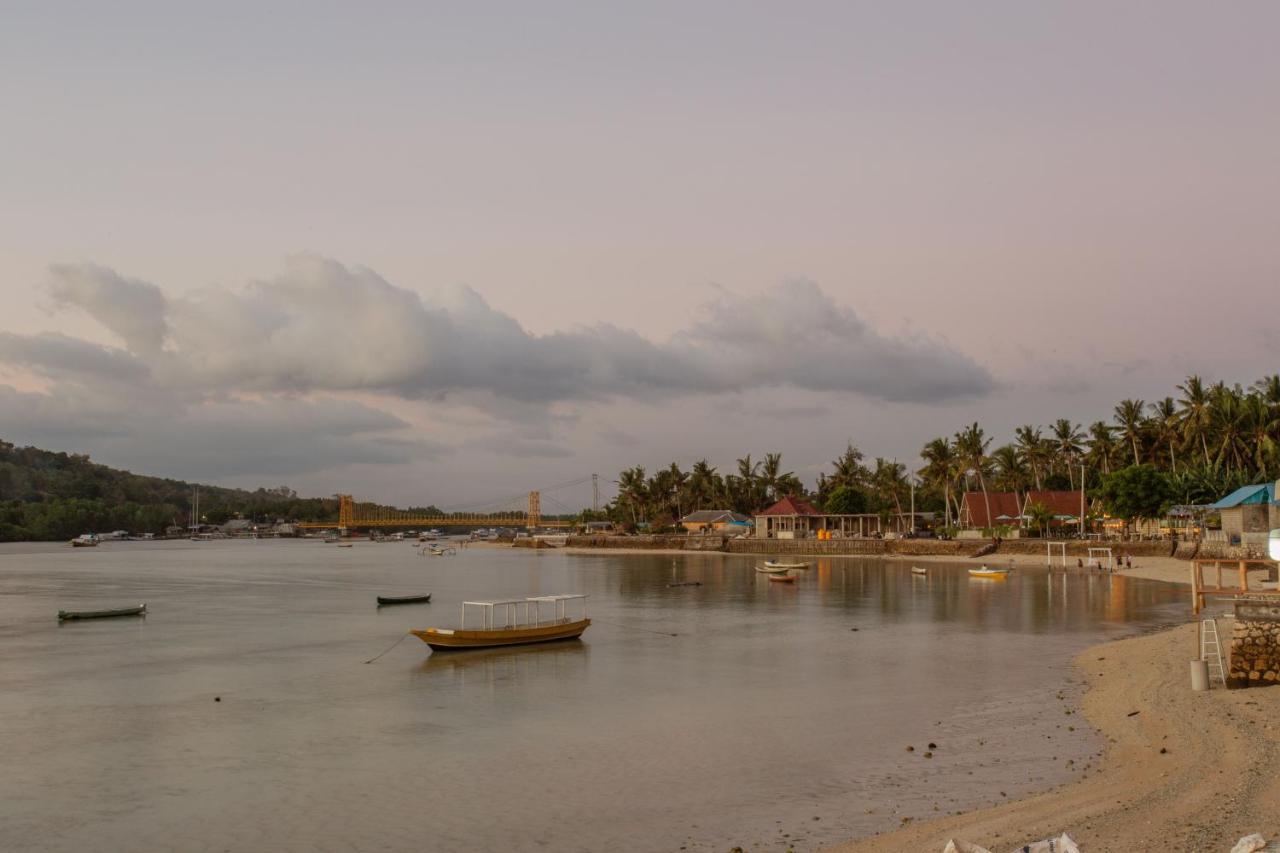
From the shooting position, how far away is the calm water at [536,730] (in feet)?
57.8

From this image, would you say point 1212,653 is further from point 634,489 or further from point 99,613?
point 634,489

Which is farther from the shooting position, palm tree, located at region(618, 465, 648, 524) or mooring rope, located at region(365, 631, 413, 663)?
palm tree, located at region(618, 465, 648, 524)

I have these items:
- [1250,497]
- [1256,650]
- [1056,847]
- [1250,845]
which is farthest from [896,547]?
[1250,845]

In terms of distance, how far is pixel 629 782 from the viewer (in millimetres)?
19969

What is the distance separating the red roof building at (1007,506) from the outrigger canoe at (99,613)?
9982cm

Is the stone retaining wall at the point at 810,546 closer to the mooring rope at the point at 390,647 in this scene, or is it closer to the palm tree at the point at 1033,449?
the palm tree at the point at 1033,449

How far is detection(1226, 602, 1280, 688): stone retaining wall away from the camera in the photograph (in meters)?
22.5

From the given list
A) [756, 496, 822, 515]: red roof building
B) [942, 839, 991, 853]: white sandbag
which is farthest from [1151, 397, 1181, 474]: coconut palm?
[942, 839, 991, 853]: white sandbag

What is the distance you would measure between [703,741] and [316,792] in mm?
8790

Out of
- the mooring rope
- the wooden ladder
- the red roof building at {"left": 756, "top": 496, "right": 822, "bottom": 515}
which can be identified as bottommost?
the mooring rope

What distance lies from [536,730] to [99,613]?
44699 mm

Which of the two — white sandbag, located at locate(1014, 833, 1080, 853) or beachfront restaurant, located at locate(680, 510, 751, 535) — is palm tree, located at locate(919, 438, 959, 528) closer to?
beachfront restaurant, located at locate(680, 510, 751, 535)

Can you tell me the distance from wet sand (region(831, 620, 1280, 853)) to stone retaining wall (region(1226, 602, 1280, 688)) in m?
0.73

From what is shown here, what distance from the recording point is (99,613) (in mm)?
59031
